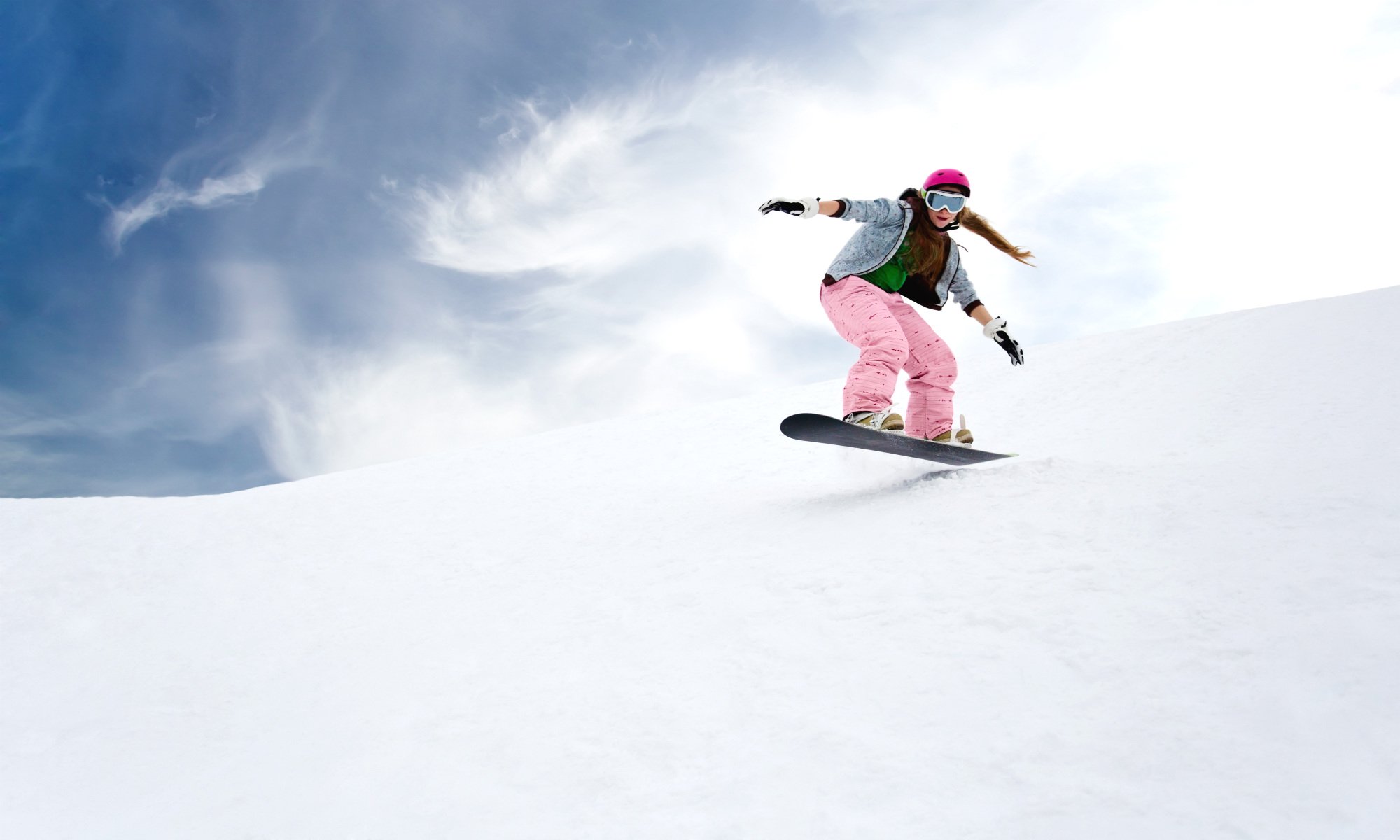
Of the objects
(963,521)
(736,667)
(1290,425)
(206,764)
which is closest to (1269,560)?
(963,521)

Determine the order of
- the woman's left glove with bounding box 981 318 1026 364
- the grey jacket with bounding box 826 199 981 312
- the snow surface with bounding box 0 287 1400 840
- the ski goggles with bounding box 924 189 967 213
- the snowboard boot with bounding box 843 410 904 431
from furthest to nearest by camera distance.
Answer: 1. the woman's left glove with bounding box 981 318 1026 364
2. the ski goggles with bounding box 924 189 967 213
3. the grey jacket with bounding box 826 199 981 312
4. the snowboard boot with bounding box 843 410 904 431
5. the snow surface with bounding box 0 287 1400 840

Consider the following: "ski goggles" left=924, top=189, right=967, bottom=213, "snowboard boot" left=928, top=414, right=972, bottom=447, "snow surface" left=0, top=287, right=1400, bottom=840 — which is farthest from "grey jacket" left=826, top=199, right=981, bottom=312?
"snow surface" left=0, top=287, right=1400, bottom=840

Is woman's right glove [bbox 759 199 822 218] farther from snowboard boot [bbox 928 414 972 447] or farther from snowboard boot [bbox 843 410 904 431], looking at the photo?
snowboard boot [bbox 928 414 972 447]

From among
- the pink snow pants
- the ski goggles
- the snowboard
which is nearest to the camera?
the snowboard

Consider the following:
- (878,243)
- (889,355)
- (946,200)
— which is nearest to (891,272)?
(878,243)

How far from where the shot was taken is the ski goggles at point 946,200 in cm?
521

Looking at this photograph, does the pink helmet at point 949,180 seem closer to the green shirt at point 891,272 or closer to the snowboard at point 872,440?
the green shirt at point 891,272

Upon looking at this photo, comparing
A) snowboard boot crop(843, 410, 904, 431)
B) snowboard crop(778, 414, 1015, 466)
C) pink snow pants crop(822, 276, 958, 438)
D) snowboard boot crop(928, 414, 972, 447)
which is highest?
pink snow pants crop(822, 276, 958, 438)

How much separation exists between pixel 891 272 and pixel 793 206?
3.00 feet

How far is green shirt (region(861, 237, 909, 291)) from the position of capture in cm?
524

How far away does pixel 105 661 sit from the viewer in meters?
4.16

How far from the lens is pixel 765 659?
9.41ft

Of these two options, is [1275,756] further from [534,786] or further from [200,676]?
[200,676]

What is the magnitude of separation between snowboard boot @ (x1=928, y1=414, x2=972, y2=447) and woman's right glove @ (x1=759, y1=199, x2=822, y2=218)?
64.1 inches
